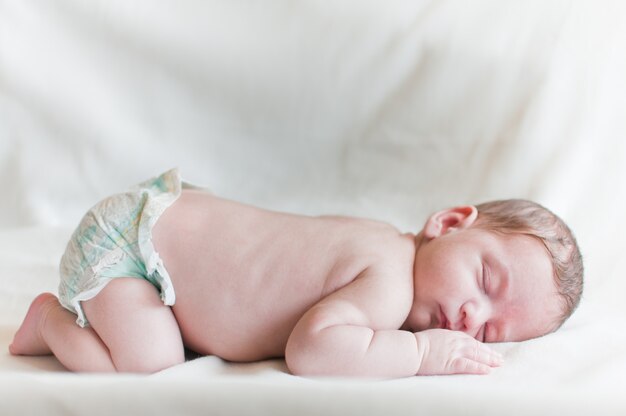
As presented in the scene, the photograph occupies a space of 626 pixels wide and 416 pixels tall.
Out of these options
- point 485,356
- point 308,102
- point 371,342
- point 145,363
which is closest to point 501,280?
point 485,356

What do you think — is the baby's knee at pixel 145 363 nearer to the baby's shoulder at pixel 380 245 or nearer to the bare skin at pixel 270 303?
the bare skin at pixel 270 303

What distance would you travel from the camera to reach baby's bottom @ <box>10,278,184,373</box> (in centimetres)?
145

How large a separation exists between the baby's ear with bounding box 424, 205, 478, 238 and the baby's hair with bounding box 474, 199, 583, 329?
0.06 ft

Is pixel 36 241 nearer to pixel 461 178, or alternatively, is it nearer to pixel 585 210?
pixel 461 178

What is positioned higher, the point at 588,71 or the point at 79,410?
the point at 588,71

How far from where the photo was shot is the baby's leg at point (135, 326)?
144cm

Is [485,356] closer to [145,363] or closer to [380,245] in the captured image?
[380,245]

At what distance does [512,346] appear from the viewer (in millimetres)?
1498

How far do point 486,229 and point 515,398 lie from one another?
0.44m

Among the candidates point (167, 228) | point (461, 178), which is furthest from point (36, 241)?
point (461, 178)

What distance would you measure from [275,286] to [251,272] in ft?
0.15

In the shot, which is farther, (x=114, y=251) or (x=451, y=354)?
(x=114, y=251)

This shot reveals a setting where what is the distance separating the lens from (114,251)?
1511mm

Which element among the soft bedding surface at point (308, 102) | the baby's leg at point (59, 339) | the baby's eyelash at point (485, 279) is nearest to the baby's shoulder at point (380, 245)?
the baby's eyelash at point (485, 279)
